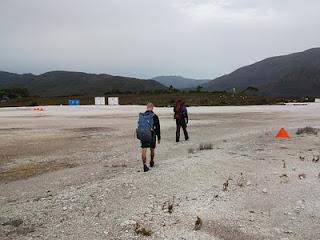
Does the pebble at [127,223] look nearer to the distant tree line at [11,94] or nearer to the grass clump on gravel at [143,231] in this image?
the grass clump on gravel at [143,231]

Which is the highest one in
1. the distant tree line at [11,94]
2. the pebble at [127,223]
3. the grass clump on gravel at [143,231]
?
the distant tree line at [11,94]

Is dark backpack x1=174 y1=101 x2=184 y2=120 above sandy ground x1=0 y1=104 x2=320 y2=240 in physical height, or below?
above

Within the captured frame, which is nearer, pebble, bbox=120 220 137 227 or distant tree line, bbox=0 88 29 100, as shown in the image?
pebble, bbox=120 220 137 227

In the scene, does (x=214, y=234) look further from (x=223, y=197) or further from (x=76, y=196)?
(x=76, y=196)

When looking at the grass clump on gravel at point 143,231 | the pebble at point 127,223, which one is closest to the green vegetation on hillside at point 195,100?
the pebble at point 127,223

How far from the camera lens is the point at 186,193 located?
9781 mm

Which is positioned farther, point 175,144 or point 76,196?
point 175,144

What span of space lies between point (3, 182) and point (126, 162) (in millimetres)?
3906

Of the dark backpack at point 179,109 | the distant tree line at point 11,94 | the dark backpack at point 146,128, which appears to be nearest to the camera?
the dark backpack at point 146,128

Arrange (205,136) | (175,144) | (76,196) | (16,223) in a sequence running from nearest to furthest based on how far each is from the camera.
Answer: (16,223)
(76,196)
(175,144)
(205,136)

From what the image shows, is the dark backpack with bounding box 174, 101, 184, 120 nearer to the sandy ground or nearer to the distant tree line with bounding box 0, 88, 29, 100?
the sandy ground

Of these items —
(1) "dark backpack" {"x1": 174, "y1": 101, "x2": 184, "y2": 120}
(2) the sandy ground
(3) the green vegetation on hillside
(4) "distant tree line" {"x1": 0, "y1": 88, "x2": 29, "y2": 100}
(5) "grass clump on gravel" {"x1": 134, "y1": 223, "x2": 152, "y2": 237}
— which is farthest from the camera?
(4) "distant tree line" {"x1": 0, "y1": 88, "x2": 29, "y2": 100}

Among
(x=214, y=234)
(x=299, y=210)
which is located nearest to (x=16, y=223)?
(x=214, y=234)

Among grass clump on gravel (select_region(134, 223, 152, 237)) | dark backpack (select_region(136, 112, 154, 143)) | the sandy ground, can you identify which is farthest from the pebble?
dark backpack (select_region(136, 112, 154, 143))
